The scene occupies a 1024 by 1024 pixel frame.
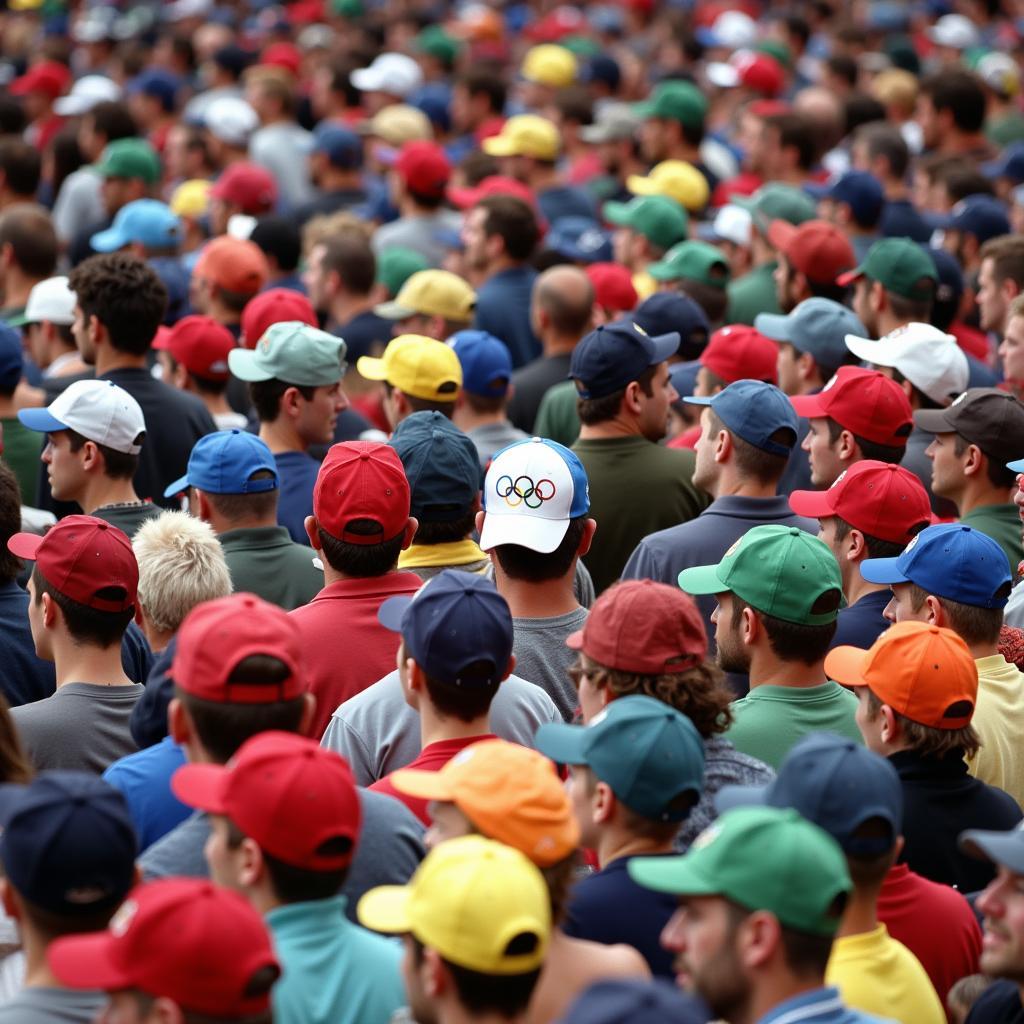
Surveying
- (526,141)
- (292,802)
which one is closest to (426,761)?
(292,802)

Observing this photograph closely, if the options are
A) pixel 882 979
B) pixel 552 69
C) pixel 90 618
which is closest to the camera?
pixel 882 979

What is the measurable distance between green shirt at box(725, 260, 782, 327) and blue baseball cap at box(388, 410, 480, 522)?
427 cm

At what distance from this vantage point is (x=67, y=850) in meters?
3.52

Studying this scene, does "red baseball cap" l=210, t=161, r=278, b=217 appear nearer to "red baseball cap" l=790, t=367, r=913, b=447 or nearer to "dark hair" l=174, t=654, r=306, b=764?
"red baseball cap" l=790, t=367, r=913, b=447

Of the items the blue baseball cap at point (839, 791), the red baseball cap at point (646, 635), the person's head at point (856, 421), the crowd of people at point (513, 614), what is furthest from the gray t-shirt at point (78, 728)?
the person's head at point (856, 421)

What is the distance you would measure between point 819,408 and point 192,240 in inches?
270

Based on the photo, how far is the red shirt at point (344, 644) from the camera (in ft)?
17.9

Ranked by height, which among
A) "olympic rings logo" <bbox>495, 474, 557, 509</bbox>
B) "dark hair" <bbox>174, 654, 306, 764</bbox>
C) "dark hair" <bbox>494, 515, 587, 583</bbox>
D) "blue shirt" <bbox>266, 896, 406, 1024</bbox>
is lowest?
"dark hair" <bbox>494, 515, 587, 583</bbox>

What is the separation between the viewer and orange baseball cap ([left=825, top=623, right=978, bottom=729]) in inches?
185

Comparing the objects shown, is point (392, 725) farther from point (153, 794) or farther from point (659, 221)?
point (659, 221)

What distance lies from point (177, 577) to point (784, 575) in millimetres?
1864

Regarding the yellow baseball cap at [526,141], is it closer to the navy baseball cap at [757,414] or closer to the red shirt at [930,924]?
the navy baseball cap at [757,414]

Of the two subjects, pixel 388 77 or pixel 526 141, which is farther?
pixel 388 77

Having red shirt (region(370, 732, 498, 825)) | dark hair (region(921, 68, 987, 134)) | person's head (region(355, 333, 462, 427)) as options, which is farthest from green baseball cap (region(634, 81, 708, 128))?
red shirt (region(370, 732, 498, 825))
